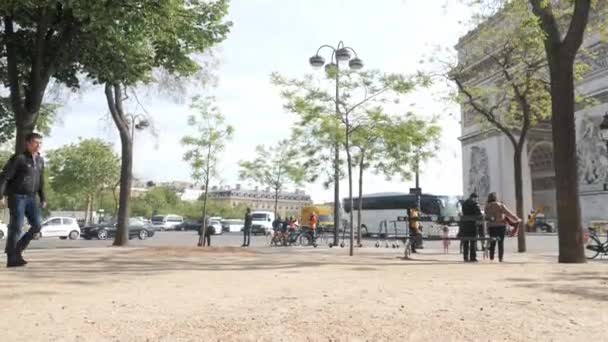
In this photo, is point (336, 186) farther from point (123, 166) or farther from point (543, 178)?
point (543, 178)

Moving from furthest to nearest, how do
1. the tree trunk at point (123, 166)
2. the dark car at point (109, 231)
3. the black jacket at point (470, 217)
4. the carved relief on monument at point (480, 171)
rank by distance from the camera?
the carved relief on monument at point (480, 171)
the dark car at point (109, 231)
the tree trunk at point (123, 166)
the black jacket at point (470, 217)

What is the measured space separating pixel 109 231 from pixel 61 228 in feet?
11.3

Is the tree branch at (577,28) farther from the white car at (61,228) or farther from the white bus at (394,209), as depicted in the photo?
the white car at (61,228)

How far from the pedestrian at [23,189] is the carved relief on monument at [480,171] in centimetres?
4433

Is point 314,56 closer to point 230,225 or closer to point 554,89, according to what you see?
point 554,89

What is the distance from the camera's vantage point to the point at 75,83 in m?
12.2

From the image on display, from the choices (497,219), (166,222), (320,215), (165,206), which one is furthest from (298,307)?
(165,206)

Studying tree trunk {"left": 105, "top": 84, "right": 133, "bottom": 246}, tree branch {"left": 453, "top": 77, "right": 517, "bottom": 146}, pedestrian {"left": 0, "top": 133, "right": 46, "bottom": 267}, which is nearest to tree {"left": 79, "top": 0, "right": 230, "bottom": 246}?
pedestrian {"left": 0, "top": 133, "right": 46, "bottom": 267}

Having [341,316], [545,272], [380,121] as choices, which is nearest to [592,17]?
[380,121]

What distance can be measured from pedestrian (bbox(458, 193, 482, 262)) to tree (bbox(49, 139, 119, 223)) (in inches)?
1962

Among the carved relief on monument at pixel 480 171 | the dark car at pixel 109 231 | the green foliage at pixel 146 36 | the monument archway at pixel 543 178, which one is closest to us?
the green foliage at pixel 146 36

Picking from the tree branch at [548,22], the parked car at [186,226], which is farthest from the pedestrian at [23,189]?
the parked car at [186,226]

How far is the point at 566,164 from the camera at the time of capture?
1147 cm

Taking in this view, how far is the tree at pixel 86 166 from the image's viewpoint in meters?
57.5
